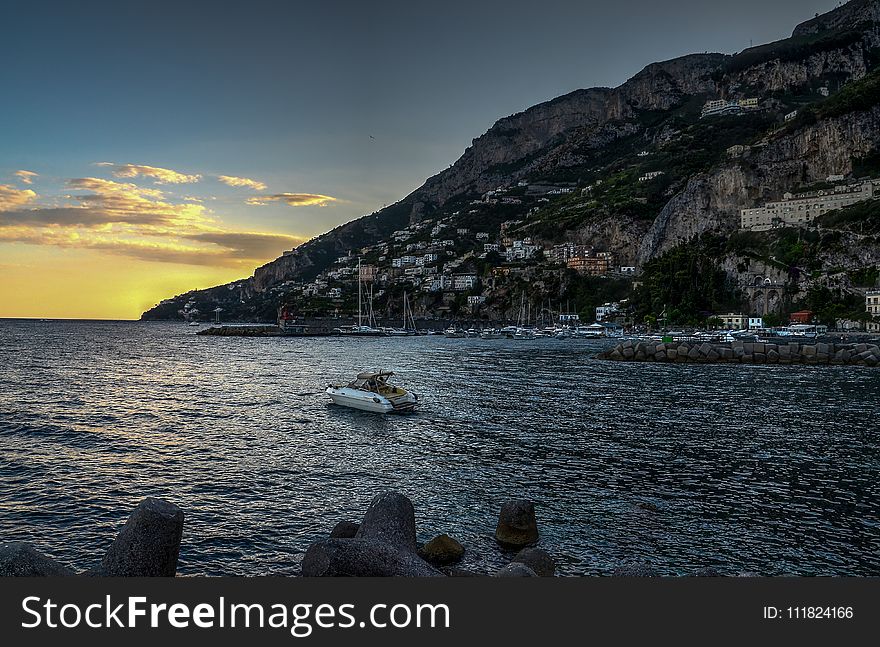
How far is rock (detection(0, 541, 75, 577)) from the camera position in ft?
29.8

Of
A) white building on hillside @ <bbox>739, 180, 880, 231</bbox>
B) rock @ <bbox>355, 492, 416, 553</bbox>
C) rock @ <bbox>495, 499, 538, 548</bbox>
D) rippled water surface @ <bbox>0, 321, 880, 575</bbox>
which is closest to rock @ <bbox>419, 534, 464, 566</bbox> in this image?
rippled water surface @ <bbox>0, 321, 880, 575</bbox>

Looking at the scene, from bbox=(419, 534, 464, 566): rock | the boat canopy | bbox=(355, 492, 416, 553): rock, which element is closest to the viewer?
bbox=(355, 492, 416, 553): rock

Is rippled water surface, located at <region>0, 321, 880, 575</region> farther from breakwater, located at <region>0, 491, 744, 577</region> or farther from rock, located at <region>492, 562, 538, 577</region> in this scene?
rock, located at <region>492, 562, 538, 577</region>

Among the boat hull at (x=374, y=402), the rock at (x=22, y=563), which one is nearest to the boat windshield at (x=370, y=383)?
the boat hull at (x=374, y=402)

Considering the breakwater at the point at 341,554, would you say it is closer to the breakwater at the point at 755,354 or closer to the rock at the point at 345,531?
the rock at the point at 345,531

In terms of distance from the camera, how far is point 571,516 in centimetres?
1708

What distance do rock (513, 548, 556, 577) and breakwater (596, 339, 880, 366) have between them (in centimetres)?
6609

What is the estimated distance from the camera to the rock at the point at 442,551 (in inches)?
546

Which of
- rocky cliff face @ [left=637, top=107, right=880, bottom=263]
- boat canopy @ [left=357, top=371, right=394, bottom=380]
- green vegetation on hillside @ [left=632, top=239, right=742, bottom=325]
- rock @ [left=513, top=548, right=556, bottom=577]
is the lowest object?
rock @ [left=513, top=548, right=556, bottom=577]

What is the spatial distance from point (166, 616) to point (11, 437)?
29.4 meters

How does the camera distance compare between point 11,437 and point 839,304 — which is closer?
point 11,437

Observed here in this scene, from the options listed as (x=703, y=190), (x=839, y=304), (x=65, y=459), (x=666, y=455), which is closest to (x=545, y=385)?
(x=666, y=455)

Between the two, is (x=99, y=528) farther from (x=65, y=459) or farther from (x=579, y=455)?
(x=579, y=455)

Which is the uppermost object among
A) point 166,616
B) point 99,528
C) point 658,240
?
point 658,240
